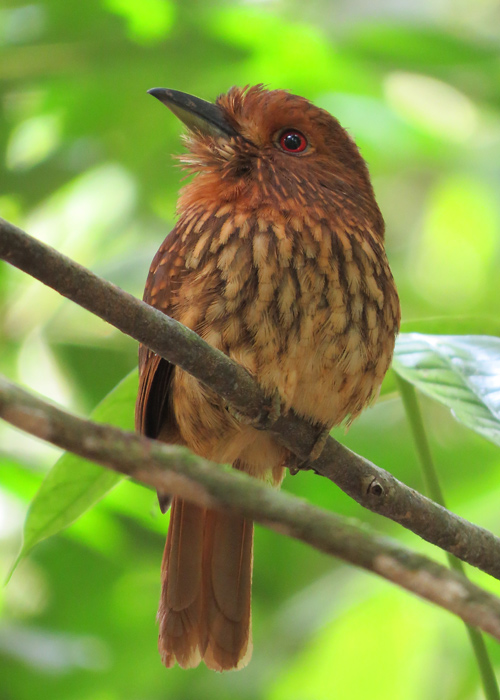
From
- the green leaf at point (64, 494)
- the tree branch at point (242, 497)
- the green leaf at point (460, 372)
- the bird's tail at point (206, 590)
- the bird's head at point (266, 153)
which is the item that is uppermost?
the bird's head at point (266, 153)

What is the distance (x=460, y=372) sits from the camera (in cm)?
194

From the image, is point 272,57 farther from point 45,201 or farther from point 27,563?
point 27,563

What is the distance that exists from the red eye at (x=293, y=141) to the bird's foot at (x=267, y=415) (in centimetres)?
78

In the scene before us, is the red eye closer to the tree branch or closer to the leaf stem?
the leaf stem

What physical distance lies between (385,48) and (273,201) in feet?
5.97

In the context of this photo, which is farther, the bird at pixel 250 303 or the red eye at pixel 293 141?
the red eye at pixel 293 141

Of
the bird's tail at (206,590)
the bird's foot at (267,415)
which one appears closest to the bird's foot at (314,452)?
the bird's foot at (267,415)

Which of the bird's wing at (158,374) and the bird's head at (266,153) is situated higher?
the bird's head at (266,153)

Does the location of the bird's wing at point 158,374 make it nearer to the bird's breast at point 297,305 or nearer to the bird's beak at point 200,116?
the bird's breast at point 297,305

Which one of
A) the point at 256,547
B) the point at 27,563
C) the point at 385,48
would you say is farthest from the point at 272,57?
the point at 27,563

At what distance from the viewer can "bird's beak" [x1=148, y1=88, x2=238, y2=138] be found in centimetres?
215

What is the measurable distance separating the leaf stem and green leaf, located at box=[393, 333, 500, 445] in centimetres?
7

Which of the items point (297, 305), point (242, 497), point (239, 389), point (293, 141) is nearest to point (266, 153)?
point (293, 141)

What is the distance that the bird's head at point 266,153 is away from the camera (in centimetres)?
211
